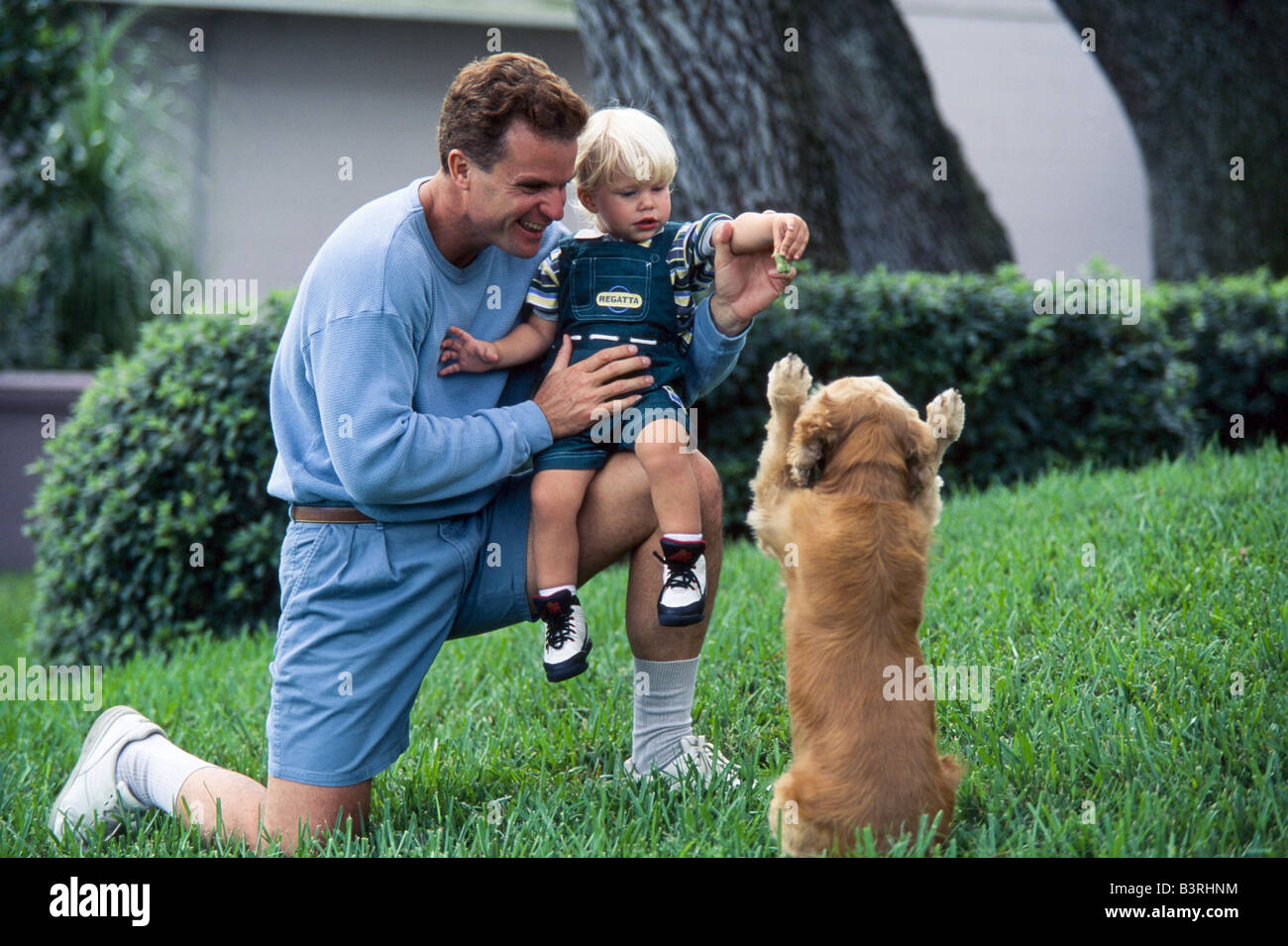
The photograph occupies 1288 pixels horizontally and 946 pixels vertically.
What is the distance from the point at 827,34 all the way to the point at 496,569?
20.0 feet

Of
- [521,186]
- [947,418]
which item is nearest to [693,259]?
[521,186]

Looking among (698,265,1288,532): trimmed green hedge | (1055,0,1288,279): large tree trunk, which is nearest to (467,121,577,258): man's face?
(698,265,1288,532): trimmed green hedge

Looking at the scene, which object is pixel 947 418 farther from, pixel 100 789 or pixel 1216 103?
pixel 1216 103

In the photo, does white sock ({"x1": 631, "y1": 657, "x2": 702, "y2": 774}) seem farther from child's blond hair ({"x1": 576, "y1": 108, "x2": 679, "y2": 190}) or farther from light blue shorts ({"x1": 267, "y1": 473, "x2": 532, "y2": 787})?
child's blond hair ({"x1": 576, "y1": 108, "x2": 679, "y2": 190})

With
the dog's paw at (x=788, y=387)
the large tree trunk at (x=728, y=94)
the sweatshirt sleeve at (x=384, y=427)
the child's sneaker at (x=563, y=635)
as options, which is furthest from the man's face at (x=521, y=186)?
the large tree trunk at (x=728, y=94)

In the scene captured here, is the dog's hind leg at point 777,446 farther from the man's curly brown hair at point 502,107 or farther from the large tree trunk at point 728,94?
the large tree trunk at point 728,94

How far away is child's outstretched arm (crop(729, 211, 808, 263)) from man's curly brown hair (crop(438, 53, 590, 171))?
0.52 meters

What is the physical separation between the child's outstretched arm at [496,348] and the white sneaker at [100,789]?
1.55m

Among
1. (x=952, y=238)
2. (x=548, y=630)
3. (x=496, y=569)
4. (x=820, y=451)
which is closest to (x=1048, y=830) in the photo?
(x=820, y=451)

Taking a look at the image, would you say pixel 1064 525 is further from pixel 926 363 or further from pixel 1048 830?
pixel 1048 830

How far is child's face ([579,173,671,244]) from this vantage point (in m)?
3.18

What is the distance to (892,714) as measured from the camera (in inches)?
101

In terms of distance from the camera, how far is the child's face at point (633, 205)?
3.18 metres
